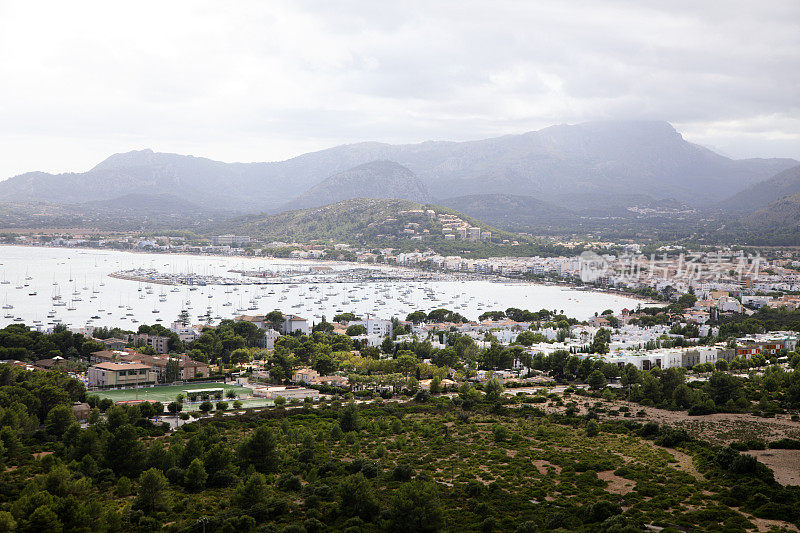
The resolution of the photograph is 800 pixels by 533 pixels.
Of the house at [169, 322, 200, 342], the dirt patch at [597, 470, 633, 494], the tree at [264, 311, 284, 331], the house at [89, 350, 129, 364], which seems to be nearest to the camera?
the dirt patch at [597, 470, 633, 494]

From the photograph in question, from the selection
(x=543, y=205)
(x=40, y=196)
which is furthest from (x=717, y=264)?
(x=40, y=196)

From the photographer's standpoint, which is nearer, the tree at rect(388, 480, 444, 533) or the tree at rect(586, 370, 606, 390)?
the tree at rect(388, 480, 444, 533)

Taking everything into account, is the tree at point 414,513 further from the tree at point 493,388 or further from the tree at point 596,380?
the tree at point 596,380

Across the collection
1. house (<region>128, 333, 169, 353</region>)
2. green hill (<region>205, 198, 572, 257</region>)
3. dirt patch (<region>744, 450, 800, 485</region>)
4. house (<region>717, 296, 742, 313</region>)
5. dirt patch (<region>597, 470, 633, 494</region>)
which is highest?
green hill (<region>205, 198, 572, 257</region>)

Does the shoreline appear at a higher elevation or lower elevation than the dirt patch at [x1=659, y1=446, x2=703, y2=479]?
higher

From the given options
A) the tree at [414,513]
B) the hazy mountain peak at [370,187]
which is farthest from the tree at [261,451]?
the hazy mountain peak at [370,187]

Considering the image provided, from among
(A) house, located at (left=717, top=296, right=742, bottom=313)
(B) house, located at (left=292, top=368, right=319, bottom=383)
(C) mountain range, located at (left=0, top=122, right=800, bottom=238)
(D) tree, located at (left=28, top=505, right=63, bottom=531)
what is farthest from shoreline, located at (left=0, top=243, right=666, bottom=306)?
(D) tree, located at (left=28, top=505, right=63, bottom=531)

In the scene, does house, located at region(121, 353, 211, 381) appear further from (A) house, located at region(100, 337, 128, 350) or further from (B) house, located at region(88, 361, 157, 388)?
(A) house, located at region(100, 337, 128, 350)

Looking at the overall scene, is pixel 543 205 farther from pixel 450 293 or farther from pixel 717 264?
pixel 450 293

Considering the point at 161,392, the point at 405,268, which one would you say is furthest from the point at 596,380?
the point at 405,268
